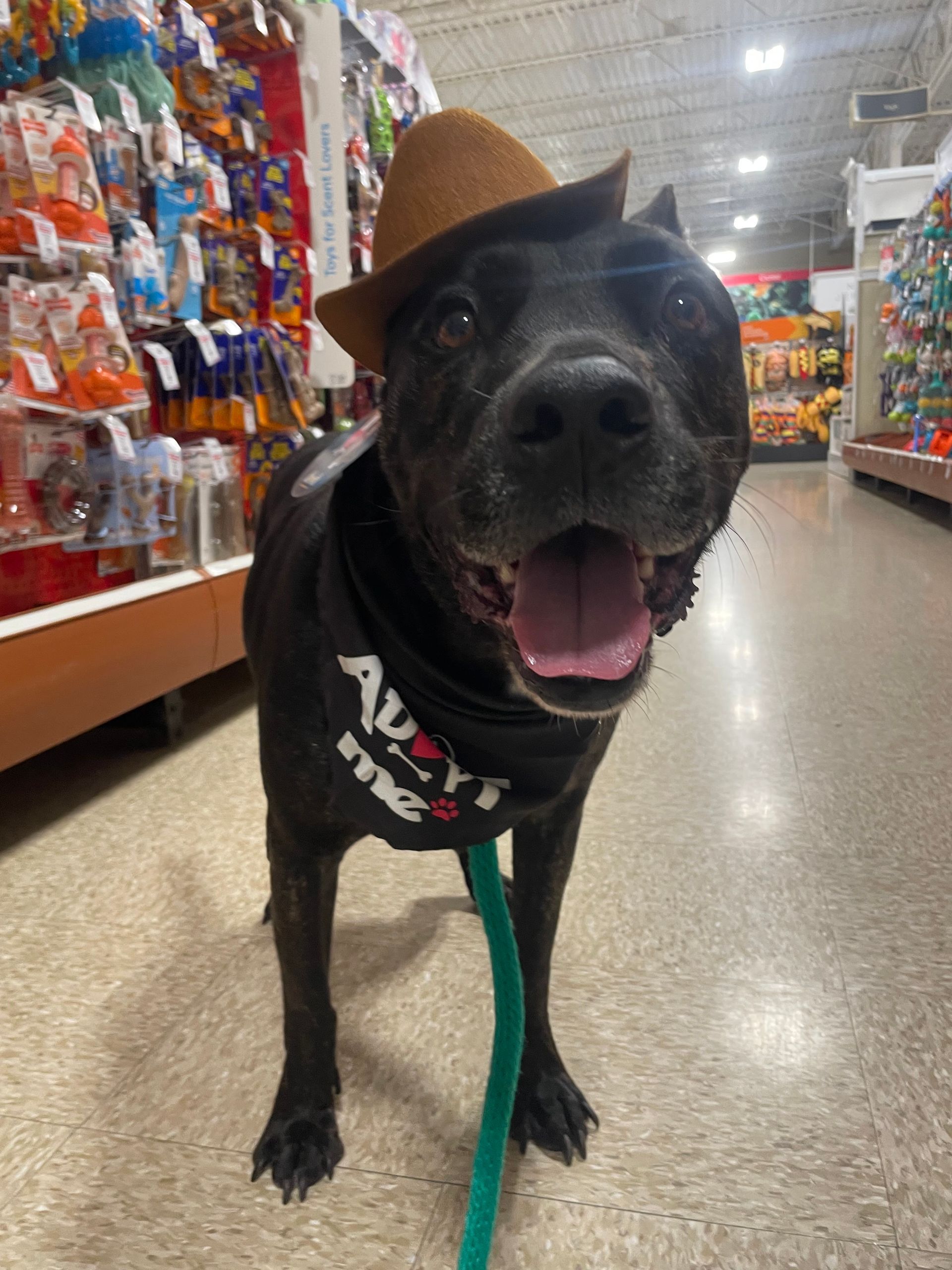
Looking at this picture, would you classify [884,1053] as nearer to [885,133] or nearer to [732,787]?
[732,787]

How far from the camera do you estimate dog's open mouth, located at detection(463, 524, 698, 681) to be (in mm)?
771

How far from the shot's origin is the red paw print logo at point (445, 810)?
3.06 ft

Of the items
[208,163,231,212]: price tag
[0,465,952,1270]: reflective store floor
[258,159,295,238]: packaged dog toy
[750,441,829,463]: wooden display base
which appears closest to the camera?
[0,465,952,1270]: reflective store floor

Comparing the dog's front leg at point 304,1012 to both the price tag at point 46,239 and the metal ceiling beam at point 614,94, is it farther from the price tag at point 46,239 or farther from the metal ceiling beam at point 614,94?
the metal ceiling beam at point 614,94

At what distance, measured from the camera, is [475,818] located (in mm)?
936

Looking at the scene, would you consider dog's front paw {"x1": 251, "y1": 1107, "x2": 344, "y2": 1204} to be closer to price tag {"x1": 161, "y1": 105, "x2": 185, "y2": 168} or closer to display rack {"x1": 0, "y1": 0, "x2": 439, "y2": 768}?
display rack {"x1": 0, "y1": 0, "x2": 439, "y2": 768}

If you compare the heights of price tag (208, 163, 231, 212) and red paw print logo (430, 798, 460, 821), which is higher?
price tag (208, 163, 231, 212)

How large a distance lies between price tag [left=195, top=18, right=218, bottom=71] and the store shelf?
443 cm

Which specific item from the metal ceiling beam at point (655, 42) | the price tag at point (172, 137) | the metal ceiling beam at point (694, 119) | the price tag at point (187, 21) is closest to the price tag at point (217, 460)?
the price tag at point (172, 137)

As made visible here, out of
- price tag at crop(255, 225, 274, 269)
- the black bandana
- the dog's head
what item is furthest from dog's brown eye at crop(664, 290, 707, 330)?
price tag at crop(255, 225, 274, 269)

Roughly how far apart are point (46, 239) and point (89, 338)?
0.68 feet

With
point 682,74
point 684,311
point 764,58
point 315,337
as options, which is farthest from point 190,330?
point 682,74

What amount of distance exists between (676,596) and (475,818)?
1.09 ft

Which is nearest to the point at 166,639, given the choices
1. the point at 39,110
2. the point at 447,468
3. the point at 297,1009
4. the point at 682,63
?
the point at 39,110
